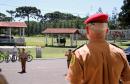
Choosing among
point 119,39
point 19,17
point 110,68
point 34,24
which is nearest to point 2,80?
point 110,68

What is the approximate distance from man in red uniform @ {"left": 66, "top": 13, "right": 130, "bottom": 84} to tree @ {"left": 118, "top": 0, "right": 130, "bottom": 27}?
78.4 meters

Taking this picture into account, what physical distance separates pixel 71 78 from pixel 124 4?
271ft

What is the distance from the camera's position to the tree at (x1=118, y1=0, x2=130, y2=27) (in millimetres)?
82931

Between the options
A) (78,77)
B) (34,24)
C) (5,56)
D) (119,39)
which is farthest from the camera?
(34,24)

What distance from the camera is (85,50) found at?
14.8 ft

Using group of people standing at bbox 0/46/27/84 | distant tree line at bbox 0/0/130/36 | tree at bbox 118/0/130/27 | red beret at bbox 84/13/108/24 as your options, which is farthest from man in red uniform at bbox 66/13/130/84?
distant tree line at bbox 0/0/130/36

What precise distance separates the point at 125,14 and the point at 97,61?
8025 cm

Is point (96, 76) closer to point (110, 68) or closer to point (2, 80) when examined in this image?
point (110, 68)

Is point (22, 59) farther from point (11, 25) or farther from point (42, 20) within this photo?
point (42, 20)

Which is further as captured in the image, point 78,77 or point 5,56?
point 5,56

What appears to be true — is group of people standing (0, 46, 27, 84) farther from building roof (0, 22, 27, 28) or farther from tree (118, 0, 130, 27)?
tree (118, 0, 130, 27)

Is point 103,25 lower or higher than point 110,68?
higher

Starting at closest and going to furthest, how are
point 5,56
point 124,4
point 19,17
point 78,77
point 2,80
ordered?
point 2,80 → point 78,77 → point 5,56 → point 124,4 → point 19,17

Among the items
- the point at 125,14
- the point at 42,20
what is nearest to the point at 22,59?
the point at 125,14
